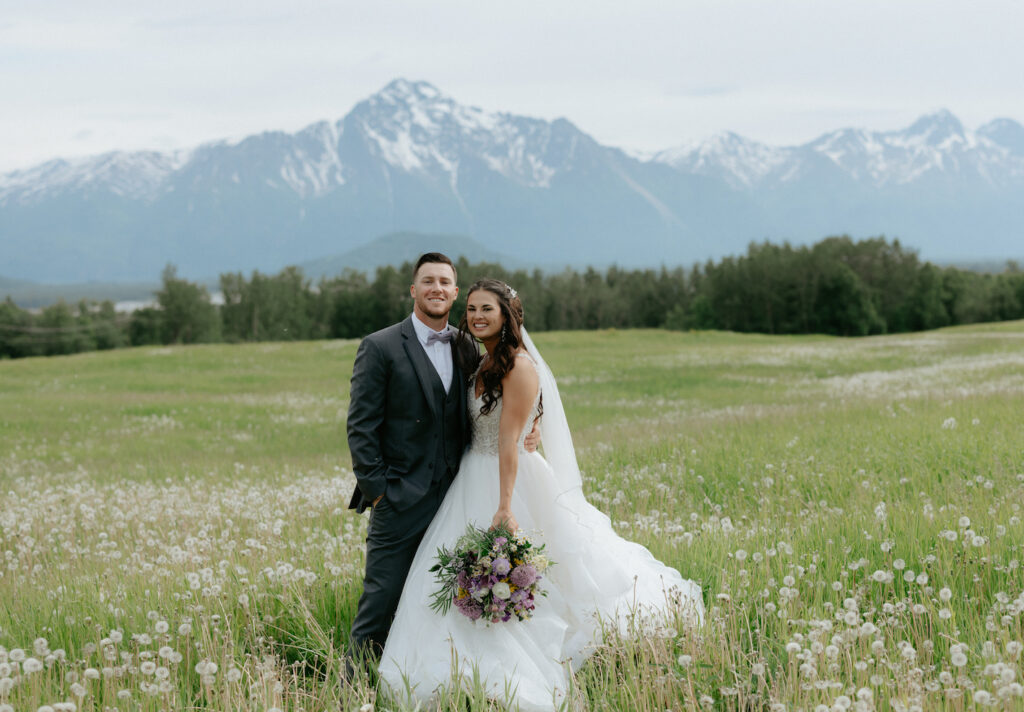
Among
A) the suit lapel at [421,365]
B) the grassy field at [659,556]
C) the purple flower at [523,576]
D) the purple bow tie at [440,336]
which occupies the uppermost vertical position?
the purple bow tie at [440,336]

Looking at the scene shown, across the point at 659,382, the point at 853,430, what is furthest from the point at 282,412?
the point at 853,430

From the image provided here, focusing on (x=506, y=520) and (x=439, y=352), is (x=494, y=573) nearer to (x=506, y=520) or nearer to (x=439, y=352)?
(x=506, y=520)

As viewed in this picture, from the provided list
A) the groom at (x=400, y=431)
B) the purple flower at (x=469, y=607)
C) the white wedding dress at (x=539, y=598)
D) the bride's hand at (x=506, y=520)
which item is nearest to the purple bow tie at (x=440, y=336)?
the groom at (x=400, y=431)

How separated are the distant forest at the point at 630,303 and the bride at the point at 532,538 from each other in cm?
7654

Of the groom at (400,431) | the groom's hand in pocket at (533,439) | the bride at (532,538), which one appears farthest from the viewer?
the groom's hand in pocket at (533,439)

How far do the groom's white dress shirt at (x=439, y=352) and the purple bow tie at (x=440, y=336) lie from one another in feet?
0.05

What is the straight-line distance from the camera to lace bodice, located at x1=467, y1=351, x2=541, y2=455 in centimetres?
594

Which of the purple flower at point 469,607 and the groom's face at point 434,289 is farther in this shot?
the groom's face at point 434,289

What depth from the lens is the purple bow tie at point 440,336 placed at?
5953mm

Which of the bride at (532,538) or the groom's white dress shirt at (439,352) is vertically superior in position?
the groom's white dress shirt at (439,352)

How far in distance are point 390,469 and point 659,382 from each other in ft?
92.4

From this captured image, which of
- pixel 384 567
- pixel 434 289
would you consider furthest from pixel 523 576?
pixel 434 289

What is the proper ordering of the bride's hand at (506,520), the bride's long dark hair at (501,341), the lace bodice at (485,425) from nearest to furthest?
the bride's hand at (506,520) → the bride's long dark hair at (501,341) → the lace bodice at (485,425)

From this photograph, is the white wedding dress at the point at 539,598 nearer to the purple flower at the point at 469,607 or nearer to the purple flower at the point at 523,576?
the purple flower at the point at 469,607
